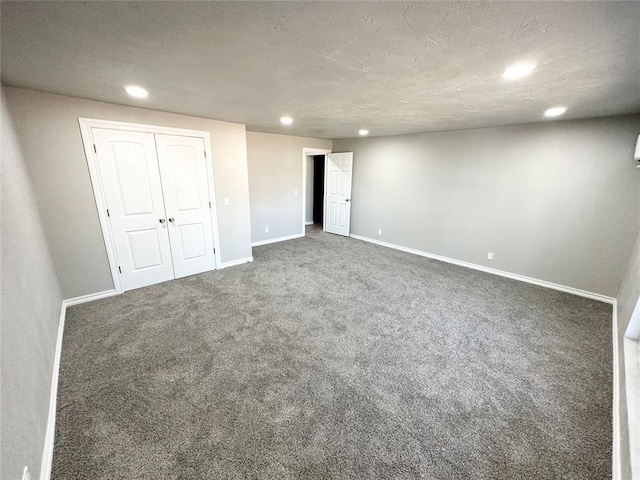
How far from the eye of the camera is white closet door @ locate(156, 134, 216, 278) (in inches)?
139

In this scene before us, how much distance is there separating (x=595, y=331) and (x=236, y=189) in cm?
506

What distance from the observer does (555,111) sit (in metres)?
2.89

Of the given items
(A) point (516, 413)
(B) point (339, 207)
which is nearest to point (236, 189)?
(B) point (339, 207)

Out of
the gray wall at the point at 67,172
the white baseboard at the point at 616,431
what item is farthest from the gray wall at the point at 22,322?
the white baseboard at the point at 616,431

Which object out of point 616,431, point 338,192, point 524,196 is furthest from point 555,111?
point 338,192

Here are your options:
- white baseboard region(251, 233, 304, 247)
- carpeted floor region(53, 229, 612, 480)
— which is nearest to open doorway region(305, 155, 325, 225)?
white baseboard region(251, 233, 304, 247)

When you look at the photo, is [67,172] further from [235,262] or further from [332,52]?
[332,52]

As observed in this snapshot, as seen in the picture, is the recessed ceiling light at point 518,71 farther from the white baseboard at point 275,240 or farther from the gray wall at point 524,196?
the white baseboard at point 275,240

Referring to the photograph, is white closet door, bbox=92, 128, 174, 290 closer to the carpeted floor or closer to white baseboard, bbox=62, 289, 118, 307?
white baseboard, bbox=62, 289, 118, 307

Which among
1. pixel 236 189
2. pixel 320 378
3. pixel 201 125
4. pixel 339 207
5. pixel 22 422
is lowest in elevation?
pixel 320 378

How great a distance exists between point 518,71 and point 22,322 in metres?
3.64

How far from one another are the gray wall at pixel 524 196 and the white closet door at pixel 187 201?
3.62m

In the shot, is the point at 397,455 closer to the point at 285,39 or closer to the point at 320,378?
the point at 320,378

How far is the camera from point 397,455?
4.91 feet
